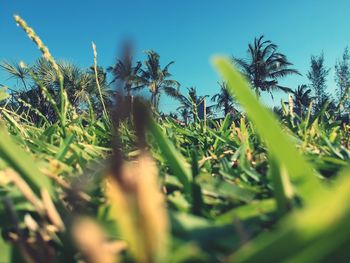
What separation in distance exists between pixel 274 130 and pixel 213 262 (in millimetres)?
86

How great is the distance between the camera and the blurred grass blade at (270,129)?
0.19m

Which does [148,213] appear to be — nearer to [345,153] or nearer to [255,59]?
[345,153]

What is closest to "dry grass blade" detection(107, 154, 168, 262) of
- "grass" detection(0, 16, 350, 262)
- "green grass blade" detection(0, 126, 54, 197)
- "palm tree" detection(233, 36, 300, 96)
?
"grass" detection(0, 16, 350, 262)

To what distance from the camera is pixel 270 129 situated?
19cm

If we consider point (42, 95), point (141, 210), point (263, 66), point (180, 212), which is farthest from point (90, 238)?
point (263, 66)

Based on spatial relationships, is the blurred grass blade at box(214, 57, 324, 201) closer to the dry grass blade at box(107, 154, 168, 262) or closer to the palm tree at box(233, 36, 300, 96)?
the dry grass blade at box(107, 154, 168, 262)

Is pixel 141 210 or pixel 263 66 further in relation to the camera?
pixel 263 66

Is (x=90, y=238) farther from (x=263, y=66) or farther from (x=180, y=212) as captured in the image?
(x=263, y=66)

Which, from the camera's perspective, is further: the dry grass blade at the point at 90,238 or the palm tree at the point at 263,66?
the palm tree at the point at 263,66

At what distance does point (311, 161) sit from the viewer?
504 millimetres

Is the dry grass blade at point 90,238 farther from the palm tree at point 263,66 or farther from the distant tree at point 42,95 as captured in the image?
the palm tree at point 263,66

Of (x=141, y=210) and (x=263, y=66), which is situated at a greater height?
(x=263, y=66)

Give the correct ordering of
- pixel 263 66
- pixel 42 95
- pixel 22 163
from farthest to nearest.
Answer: pixel 263 66 → pixel 42 95 → pixel 22 163

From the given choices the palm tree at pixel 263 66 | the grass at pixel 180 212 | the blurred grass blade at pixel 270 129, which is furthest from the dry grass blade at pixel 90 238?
the palm tree at pixel 263 66
